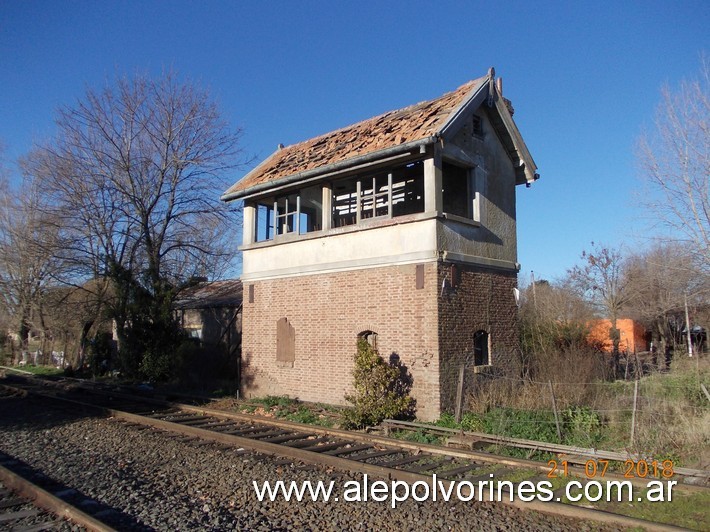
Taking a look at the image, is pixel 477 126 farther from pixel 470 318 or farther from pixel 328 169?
pixel 470 318

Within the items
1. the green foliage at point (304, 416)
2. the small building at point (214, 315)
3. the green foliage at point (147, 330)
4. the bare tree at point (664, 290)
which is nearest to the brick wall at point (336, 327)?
the green foliage at point (304, 416)

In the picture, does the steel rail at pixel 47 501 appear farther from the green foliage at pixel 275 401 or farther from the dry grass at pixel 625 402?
the dry grass at pixel 625 402

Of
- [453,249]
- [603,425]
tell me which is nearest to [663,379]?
[603,425]

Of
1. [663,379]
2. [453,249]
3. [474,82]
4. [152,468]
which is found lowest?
[152,468]

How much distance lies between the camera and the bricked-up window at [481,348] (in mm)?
13586

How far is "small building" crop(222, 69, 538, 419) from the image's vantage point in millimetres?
12586

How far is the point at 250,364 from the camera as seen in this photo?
16.9 m

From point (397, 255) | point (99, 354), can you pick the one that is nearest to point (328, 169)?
point (397, 255)

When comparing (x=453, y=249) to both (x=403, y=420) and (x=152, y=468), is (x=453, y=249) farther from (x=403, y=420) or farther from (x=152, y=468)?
(x=152, y=468)

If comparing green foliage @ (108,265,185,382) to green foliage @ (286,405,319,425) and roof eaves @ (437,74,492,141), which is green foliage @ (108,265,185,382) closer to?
green foliage @ (286,405,319,425)

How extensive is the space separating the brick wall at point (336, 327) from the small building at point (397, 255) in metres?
0.03

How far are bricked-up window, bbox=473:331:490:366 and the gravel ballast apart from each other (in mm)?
6387

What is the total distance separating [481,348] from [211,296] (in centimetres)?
1774

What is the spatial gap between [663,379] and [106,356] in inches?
916
